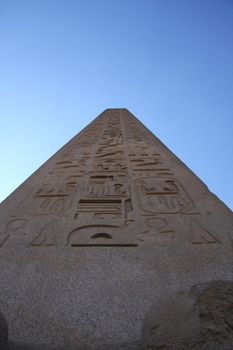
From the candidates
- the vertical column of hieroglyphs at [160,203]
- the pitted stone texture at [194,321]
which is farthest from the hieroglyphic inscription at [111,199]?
the pitted stone texture at [194,321]

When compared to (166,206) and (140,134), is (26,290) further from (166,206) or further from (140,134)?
(140,134)

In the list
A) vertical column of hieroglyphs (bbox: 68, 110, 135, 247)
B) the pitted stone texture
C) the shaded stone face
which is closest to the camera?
the pitted stone texture

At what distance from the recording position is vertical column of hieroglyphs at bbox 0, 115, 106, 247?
8.32ft

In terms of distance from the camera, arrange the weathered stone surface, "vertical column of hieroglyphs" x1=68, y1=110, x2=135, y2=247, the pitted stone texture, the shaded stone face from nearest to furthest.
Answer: the pitted stone texture < the weathered stone surface < the shaded stone face < "vertical column of hieroglyphs" x1=68, y1=110, x2=135, y2=247

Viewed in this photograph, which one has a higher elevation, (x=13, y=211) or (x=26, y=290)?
(x=13, y=211)

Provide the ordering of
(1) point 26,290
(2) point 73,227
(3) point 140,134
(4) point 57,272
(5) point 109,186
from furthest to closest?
1. (3) point 140,134
2. (5) point 109,186
3. (2) point 73,227
4. (4) point 57,272
5. (1) point 26,290

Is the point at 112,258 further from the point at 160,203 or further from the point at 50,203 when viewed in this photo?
the point at 50,203

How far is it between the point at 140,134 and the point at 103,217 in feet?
11.0

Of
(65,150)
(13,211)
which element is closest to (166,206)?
(13,211)

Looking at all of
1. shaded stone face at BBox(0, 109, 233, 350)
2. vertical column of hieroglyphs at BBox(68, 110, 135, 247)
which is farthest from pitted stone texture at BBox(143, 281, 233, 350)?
vertical column of hieroglyphs at BBox(68, 110, 135, 247)

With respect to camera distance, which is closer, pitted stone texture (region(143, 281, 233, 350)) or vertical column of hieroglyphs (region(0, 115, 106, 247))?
pitted stone texture (region(143, 281, 233, 350))

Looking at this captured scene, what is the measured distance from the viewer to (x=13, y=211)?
297cm

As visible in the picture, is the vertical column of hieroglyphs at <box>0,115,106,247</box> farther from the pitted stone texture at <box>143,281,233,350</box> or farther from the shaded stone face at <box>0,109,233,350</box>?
the pitted stone texture at <box>143,281,233,350</box>

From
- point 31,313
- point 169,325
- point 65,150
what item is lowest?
point 31,313
